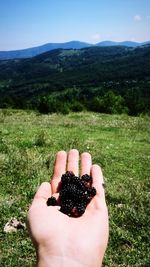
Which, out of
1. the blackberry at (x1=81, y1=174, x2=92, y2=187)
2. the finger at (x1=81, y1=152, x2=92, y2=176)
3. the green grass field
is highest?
the finger at (x1=81, y1=152, x2=92, y2=176)

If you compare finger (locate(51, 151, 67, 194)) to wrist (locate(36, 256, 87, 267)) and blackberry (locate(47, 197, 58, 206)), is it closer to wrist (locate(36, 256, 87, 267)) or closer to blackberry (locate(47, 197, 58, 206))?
blackberry (locate(47, 197, 58, 206))

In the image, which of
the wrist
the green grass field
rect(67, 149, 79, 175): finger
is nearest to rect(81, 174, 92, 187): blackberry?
rect(67, 149, 79, 175): finger

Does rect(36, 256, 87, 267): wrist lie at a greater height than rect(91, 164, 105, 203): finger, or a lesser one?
greater

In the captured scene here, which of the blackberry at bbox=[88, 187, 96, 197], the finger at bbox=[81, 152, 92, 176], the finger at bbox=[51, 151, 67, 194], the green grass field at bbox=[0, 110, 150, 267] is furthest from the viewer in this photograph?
the green grass field at bbox=[0, 110, 150, 267]

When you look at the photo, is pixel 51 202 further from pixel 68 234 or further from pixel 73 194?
pixel 68 234

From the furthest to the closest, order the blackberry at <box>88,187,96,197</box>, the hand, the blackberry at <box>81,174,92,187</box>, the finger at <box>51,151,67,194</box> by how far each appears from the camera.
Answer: the finger at <box>51,151,67,194</box> → the blackberry at <box>81,174,92,187</box> → the blackberry at <box>88,187,96,197</box> → the hand

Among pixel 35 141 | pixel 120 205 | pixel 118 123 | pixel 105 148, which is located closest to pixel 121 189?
pixel 120 205

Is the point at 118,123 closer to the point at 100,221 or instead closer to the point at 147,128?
the point at 147,128
